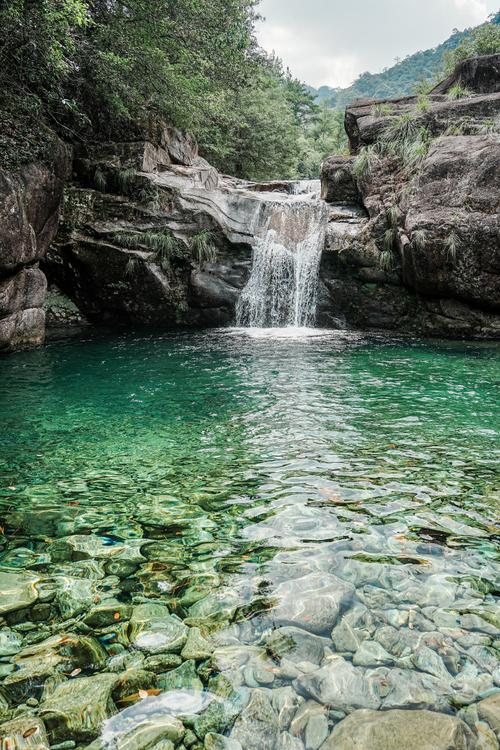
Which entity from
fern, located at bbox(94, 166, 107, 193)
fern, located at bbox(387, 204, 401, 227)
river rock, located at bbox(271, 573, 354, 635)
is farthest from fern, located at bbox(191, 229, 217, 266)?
river rock, located at bbox(271, 573, 354, 635)

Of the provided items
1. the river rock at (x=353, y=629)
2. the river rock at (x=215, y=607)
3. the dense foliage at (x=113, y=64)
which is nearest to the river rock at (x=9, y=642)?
the river rock at (x=215, y=607)

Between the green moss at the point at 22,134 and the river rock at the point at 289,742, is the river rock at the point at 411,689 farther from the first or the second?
the green moss at the point at 22,134

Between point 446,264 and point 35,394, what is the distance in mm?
8861

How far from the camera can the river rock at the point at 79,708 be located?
1.62m

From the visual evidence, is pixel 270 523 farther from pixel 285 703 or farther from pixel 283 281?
pixel 283 281

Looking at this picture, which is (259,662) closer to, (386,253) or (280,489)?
(280,489)

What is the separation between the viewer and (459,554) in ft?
8.95

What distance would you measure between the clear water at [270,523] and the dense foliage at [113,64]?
19.7 feet

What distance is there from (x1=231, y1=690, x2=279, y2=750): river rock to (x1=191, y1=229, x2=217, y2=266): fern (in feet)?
39.1

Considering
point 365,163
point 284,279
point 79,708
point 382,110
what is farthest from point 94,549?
point 382,110

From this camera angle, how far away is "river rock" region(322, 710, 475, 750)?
5.07ft

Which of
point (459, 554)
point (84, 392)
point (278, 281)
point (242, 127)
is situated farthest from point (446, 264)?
point (242, 127)

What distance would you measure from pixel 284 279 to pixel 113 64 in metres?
6.44

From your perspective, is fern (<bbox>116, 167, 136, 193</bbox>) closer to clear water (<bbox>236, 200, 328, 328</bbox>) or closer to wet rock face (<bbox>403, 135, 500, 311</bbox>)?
clear water (<bbox>236, 200, 328, 328</bbox>)
